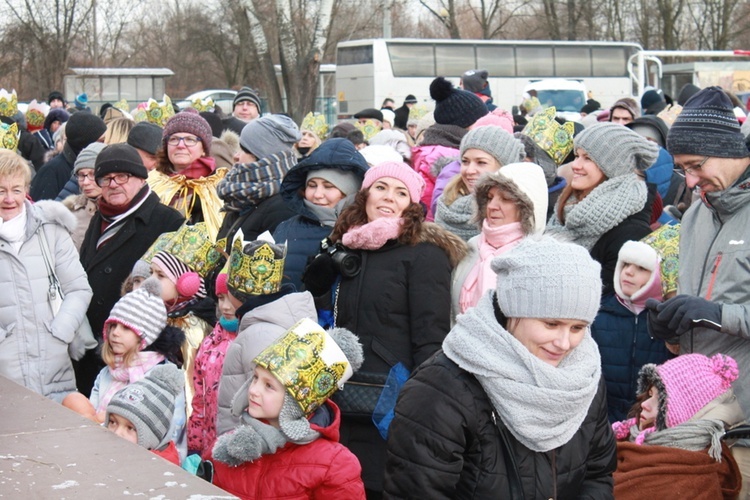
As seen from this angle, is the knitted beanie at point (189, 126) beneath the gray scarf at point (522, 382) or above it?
above

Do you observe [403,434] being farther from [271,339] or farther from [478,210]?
[478,210]

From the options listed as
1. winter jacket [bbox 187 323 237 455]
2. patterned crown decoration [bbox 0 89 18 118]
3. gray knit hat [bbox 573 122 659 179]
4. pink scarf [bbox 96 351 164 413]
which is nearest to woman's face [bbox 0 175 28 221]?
pink scarf [bbox 96 351 164 413]

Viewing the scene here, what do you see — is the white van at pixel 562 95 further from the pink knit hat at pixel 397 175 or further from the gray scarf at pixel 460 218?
the pink knit hat at pixel 397 175

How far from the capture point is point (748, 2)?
161 ft

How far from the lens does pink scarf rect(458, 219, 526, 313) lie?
4992 mm

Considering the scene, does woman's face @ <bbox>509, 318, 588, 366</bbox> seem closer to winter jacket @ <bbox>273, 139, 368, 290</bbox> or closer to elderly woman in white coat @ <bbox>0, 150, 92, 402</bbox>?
winter jacket @ <bbox>273, 139, 368, 290</bbox>

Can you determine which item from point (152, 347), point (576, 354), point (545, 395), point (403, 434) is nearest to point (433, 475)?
point (403, 434)

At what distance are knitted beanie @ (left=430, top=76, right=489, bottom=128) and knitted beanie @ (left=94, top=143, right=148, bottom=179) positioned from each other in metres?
Result: 2.45

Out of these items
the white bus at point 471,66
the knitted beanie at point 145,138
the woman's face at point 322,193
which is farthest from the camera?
the white bus at point 471,66

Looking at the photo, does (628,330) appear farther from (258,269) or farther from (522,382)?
(522,382)

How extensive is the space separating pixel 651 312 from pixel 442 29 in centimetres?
6595

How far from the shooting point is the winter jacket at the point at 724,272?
4406 millimetres

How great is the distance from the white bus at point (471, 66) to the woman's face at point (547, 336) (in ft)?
99.2

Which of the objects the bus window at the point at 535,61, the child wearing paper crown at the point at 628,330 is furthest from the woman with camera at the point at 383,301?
the bus window at the point at 535,61
